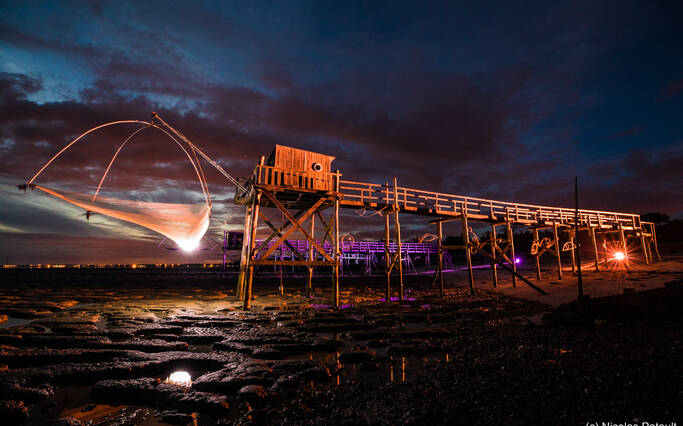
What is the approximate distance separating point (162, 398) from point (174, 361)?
1633 millimetres

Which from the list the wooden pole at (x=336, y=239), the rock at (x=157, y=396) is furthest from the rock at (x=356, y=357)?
the wooden pole at (x=336, y=239)

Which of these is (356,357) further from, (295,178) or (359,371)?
(295,178)

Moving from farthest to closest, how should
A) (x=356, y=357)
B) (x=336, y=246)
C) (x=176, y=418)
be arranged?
1. (x=336, y=246)
2. (x=356, y=357)
3. (x=176, y=418)

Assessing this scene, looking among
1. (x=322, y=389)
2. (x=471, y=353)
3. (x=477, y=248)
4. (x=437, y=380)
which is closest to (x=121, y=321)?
(x=322, y=389)

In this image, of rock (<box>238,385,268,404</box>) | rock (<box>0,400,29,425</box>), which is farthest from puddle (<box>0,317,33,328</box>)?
rock (<box>238,385,268,404</box>)

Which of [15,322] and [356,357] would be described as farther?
[15,322]

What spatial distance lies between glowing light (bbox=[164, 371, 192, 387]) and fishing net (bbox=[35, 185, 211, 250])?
833cm

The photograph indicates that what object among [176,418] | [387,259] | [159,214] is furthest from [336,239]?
[176,418]

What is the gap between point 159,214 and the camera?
41.5 feet

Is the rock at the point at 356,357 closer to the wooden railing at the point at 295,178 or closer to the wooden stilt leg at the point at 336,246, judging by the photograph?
the wooden stilt leg at the point at 336,246

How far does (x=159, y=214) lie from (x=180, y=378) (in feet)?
32.5

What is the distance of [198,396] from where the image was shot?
418 centimetres

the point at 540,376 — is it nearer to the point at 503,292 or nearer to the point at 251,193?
the point at 251,193

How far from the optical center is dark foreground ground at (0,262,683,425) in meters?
3.66
